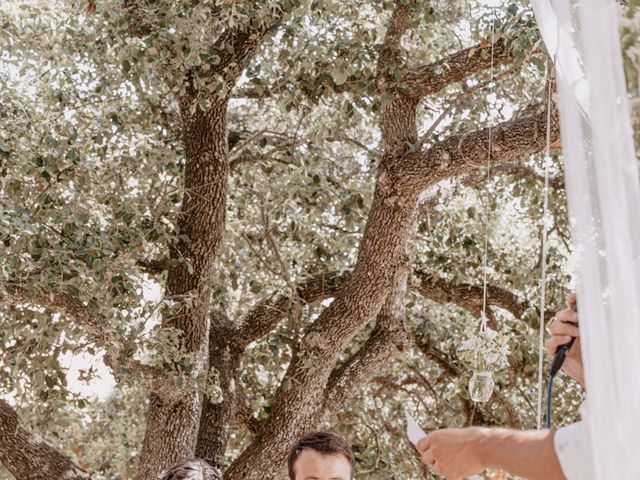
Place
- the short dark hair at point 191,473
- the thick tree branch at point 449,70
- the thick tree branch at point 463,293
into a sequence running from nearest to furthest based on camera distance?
the short dark hair at point 191,473 < the thick tree branch at point 449,70 < the thick tree branch at point 463,293

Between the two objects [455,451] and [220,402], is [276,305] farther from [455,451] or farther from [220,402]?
[455,451]

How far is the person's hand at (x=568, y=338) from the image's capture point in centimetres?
159

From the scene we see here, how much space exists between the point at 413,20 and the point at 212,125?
1.36 meters

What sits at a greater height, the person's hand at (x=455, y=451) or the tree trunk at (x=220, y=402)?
the tree trunk at (x=220, y=402)

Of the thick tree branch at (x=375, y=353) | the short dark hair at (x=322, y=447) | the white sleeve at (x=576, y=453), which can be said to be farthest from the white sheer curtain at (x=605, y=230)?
the thick tree branch at (x=375, y=353)

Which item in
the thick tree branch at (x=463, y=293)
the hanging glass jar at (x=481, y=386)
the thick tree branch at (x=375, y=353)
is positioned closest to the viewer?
the hanging glass jar at (x=481, y=386)

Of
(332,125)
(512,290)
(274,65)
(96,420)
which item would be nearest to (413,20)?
(274,65)

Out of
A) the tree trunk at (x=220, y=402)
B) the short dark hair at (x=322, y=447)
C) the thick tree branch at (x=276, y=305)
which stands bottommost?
Answer: the short dark hair at (x=322, y=447)

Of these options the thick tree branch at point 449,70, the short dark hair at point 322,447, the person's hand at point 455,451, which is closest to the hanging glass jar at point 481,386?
the short dark hair at point 322,447

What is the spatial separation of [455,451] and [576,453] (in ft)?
0.55

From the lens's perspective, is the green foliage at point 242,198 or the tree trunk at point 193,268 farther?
the tree trunk at point 193,268

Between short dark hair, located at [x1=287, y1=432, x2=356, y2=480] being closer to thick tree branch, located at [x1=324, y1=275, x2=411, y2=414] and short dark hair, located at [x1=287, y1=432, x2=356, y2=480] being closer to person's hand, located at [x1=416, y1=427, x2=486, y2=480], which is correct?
person's hand, located at [x1=416, y1=427, x2=486, y2=480]

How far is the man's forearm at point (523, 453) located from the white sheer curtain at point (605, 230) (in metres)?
0.07

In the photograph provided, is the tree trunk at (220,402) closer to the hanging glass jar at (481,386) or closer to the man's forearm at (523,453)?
the hanging glass jar at (481,386)
